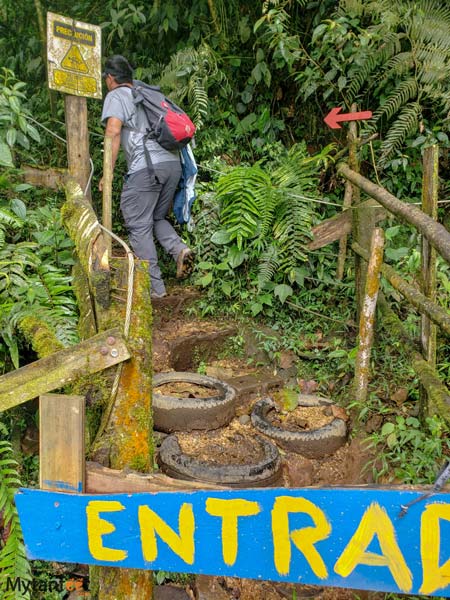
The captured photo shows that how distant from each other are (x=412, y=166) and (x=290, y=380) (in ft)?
9.11

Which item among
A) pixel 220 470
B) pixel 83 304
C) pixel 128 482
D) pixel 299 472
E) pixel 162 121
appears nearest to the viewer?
pixel 128 482

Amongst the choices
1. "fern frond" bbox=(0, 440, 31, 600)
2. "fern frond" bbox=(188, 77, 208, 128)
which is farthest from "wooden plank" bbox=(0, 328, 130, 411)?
"fern frond" bbox=(188, 77, 208, 128)

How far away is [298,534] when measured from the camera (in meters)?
1.45

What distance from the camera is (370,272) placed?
135 inches

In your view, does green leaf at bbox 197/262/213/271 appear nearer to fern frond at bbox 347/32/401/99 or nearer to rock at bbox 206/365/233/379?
rock at bbox 206/365/233/379

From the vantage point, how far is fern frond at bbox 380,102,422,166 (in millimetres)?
5449

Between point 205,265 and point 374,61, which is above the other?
point 374,61

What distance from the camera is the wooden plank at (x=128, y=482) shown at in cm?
159

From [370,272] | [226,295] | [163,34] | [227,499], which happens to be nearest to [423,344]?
[370,272]

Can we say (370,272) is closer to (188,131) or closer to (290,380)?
(290,380)

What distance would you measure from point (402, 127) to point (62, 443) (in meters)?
4.84

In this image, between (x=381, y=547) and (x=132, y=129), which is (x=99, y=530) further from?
(x=132, y=129)

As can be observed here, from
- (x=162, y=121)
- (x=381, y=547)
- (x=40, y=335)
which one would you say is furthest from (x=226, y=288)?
(x=381, y=547)

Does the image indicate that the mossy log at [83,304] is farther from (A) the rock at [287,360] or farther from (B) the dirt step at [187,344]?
(A) the rock at [287,360]
